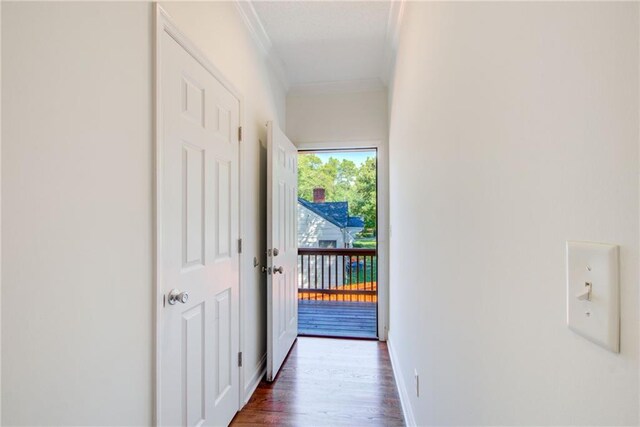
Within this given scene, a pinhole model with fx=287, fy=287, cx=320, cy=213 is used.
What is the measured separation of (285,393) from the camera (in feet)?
6.74

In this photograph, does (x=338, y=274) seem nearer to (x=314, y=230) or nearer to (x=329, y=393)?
(x=314, y=230)

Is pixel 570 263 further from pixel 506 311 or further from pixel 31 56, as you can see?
pixel 31 56

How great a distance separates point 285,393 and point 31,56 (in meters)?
2.20

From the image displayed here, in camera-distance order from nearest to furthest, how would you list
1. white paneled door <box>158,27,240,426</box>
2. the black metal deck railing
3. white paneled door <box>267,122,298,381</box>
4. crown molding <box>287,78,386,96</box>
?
white paneled door <box>158,27,240,426</box> < white paneled door <box>267,122,298,381</box> < crown molding <box>287,78,386,96</box> < the black metal deck railing

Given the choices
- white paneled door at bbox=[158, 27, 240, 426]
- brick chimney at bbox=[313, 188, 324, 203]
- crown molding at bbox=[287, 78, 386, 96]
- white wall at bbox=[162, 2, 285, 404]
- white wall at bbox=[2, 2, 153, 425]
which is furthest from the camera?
brick chimney at bbox=[313, 188, 324, 203]

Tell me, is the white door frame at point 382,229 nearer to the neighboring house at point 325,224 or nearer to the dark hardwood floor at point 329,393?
the dark hardwood floor at point 329,393

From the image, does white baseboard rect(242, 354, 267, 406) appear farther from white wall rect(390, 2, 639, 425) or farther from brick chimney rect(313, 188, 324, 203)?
brick chimney rect(313, 188, 324, 203)

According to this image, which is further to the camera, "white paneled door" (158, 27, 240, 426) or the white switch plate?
"white paneled door" (158, 27, 240, 426)

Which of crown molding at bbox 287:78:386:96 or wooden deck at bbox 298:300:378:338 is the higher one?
crown molding at bbox 287:78:386:96

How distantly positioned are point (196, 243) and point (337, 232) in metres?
3.15

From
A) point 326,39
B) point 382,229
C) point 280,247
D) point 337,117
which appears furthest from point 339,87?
point 280,247

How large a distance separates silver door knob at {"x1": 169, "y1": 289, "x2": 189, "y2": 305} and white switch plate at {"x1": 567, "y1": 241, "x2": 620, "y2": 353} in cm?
127

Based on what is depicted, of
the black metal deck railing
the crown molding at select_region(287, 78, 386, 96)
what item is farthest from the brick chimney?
the crown molding at select_region(287, 78, 386, 96)

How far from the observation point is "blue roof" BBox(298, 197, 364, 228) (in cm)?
439
